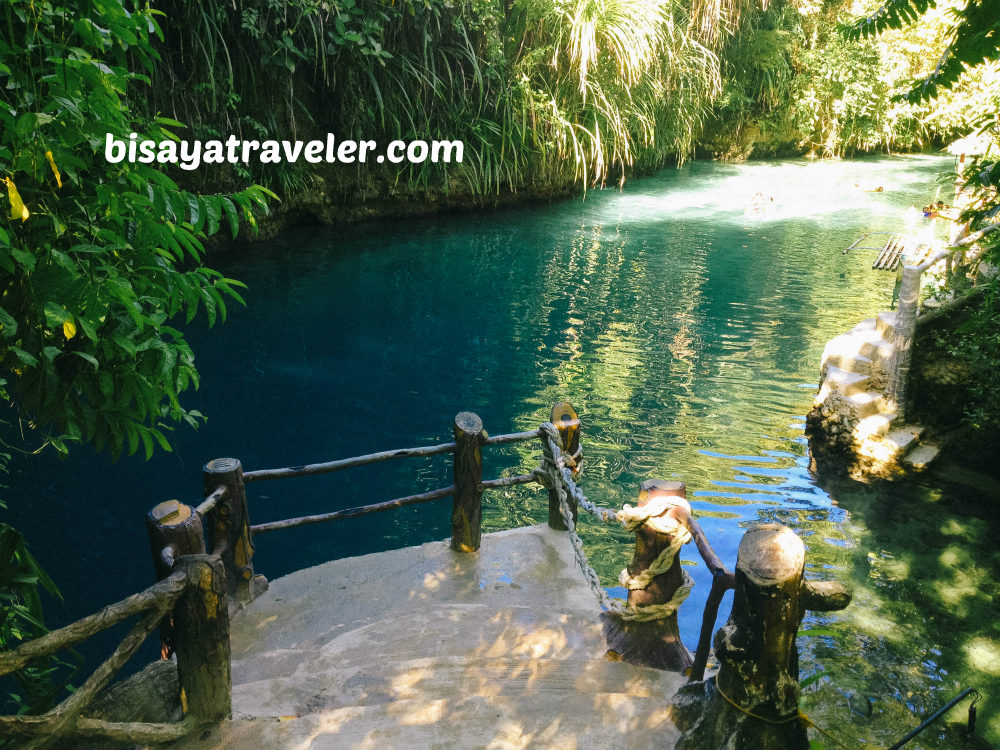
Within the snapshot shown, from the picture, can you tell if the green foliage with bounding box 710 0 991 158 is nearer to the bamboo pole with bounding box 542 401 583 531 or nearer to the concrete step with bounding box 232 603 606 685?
the bamboo pole with bounding box 542 401 583 531

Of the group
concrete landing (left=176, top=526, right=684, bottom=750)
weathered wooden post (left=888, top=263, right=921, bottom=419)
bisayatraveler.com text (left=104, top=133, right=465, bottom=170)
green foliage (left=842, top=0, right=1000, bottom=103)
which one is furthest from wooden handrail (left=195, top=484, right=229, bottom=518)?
bisayatraveler.com text (left=104, top=133, right=465, bottom=170)

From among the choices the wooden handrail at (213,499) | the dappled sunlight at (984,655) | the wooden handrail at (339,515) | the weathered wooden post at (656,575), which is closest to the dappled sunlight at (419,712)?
the weathered wooden post at (656,575)

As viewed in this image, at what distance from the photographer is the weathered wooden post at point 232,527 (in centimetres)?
391

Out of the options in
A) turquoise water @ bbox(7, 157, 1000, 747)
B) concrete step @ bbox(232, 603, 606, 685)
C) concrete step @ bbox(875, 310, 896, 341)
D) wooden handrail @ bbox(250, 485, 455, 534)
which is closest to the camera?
concrete step @ bbox(232, 603, 606, 685)

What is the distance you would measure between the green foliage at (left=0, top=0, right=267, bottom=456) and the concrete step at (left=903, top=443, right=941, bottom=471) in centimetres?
711

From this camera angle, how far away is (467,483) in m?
4.57

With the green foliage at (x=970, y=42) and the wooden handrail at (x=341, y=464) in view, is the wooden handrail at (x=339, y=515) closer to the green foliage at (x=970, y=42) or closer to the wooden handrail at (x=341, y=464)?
the wooden handrail at (x=341, y=464)

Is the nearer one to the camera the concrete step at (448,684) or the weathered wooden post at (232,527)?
the concrete step at (448,684)

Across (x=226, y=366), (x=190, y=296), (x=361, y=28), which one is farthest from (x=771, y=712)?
(x=361, y=28)

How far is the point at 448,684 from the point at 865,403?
6228 mm

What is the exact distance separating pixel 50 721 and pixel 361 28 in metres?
13.3

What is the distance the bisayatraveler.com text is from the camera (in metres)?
12.9

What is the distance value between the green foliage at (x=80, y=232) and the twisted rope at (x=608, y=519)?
1.99 metres

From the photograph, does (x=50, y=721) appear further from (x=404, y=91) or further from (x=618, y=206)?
(x=618, y=206)
